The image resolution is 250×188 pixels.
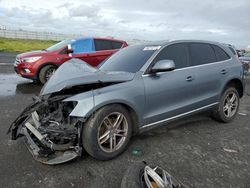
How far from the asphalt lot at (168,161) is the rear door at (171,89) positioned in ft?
1.63

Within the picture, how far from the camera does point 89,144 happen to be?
10.00 ft

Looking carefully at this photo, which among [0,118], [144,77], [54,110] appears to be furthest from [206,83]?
[0,118]

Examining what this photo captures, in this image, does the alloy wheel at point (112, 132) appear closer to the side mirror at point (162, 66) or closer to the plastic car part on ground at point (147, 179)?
the plastic car part on ground at point (147, 179)

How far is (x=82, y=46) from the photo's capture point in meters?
8.98

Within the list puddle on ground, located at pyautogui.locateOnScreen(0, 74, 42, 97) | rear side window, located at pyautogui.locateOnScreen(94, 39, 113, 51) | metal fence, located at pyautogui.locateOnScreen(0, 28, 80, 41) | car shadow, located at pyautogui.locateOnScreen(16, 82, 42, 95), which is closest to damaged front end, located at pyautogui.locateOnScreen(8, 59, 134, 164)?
puddle on ground, located at pyautogui.locateOnScreen(0, 74, 42, 97)

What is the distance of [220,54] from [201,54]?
63 centimetres

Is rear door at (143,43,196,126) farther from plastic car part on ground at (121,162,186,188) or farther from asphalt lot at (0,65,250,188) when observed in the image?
plastic car part on ground at (121,162,186,188)

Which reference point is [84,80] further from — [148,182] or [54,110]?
[148,182]

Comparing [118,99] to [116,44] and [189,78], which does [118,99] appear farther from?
[116,44]

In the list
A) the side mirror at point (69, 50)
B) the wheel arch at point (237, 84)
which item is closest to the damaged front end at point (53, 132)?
the wheel arch at point (237, 84)

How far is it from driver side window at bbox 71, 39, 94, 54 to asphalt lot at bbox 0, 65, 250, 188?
439 centimetres

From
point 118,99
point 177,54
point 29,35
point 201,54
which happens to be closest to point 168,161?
point 118,99

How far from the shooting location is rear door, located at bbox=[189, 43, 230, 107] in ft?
14.4

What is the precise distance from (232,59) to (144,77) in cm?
255
